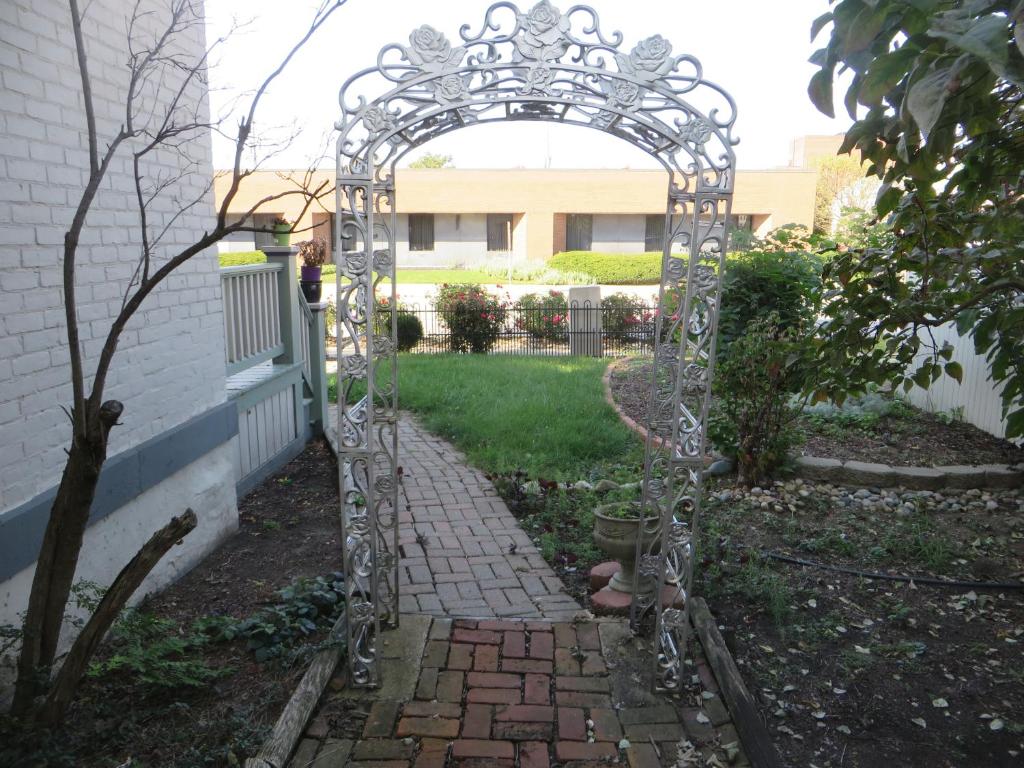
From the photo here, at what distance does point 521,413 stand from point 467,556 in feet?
12.2

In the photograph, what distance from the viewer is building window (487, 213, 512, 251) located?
114 ft

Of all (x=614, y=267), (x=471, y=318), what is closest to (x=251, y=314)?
(x=471, y=318)

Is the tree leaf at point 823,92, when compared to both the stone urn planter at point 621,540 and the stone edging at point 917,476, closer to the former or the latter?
the stone urn planter at point 621,540

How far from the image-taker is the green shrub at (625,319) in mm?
15344

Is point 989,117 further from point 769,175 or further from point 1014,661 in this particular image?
point 769,175

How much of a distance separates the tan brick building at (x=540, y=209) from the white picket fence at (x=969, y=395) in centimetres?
2269

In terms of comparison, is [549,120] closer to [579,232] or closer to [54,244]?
[54,244]

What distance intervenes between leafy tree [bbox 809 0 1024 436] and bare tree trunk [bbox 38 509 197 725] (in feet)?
8.26

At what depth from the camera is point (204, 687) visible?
3434 mm

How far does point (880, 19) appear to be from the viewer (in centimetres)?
172

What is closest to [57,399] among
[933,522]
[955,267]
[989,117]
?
[989,117]

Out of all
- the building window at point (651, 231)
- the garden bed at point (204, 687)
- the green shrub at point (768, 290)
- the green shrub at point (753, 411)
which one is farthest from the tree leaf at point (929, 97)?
the building window at point (651, 231)

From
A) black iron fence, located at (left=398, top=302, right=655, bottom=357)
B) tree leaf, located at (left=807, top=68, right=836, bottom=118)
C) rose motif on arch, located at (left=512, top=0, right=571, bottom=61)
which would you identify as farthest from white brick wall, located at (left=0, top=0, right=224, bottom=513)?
black iron fence, located at (left=398, top=302, right=655, bottom=357)

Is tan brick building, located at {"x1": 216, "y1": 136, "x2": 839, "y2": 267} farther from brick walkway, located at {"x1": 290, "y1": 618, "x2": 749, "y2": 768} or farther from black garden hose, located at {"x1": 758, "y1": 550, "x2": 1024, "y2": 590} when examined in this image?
brick walkway, located at {"x1": 290, "y1": 618, "x2": 749, "y2": 768}
